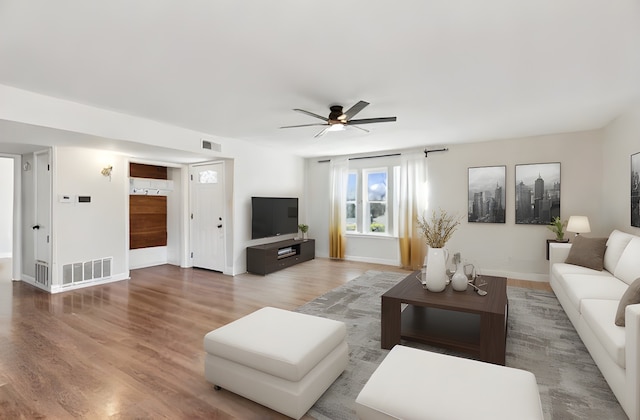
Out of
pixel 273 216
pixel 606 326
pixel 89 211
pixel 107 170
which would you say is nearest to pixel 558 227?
pixel 606 326

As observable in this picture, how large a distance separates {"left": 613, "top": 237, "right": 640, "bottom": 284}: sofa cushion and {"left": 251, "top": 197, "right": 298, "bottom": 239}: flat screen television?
5043mm

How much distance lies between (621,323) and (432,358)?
4.57ft

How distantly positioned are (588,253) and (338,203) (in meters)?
4.31

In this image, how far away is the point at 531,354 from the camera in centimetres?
259

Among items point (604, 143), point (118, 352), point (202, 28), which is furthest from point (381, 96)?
point (604, 143)

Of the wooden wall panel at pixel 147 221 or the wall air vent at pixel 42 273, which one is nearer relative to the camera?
the wall air vent at pixel 42 273

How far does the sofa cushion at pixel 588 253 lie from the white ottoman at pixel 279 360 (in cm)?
334

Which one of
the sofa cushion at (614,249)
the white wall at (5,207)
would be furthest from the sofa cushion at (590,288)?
the white wall at (5,207)

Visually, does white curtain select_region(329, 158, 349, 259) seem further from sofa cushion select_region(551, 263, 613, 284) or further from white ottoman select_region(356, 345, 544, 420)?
white ottoman select_region(356, 345, 544, 420)

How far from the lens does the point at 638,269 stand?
2.78 metres

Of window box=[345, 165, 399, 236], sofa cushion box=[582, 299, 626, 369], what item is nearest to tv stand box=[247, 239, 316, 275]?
window box=[345, 165, 399, 236]

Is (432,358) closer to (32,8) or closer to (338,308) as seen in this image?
(338,308)

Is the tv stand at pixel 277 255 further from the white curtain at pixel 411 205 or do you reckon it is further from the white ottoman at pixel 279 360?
the white ottoman at pixel 279 360

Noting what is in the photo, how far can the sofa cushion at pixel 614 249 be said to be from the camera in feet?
10.8
